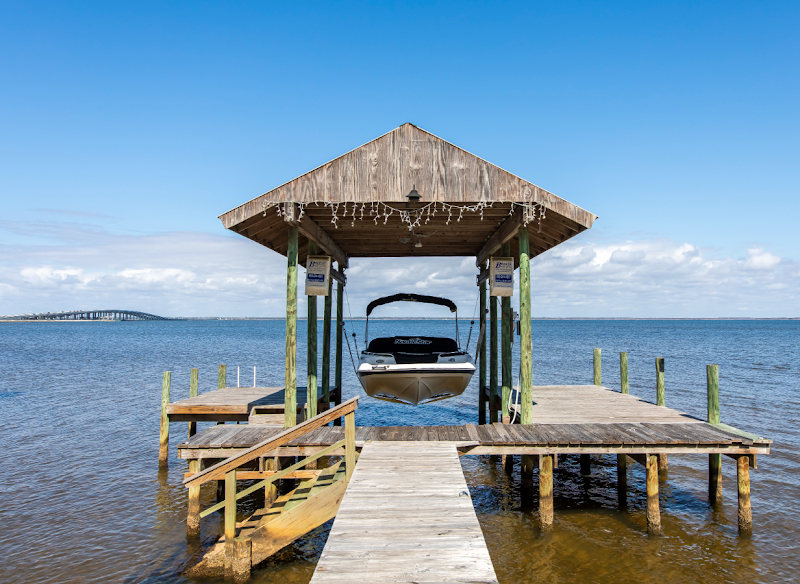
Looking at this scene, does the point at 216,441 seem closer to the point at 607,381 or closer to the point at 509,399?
the point at 509,399

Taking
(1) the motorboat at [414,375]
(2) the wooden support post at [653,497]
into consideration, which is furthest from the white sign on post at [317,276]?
(2) the wooden support post at [653,497]

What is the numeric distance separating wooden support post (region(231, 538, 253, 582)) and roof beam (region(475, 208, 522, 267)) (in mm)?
6310

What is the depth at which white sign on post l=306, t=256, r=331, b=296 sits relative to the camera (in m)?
9.89

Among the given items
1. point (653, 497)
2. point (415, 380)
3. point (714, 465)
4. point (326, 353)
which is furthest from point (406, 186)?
point (714, 465)

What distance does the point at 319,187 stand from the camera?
8.57m

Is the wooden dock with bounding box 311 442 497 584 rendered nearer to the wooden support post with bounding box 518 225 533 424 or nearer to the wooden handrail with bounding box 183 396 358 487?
the wooden handrail with bounding box 183 396 358 487

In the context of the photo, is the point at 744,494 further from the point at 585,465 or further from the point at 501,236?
the point at 501,236

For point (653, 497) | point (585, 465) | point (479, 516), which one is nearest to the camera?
point (653, 497)

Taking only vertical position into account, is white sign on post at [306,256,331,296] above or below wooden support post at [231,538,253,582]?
above

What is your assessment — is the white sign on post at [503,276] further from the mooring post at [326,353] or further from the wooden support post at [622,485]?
the mooring post at [326,353]

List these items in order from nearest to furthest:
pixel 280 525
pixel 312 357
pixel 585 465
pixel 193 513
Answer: pixel 280 525
pixel 193 513
pixel 312 357
pixel 585 465

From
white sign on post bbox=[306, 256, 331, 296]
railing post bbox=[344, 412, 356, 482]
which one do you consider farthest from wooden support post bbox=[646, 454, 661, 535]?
white sign on post bbox=[306, 256, 331, 296]

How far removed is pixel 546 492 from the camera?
7973mm

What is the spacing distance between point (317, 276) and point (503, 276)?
363 cm
